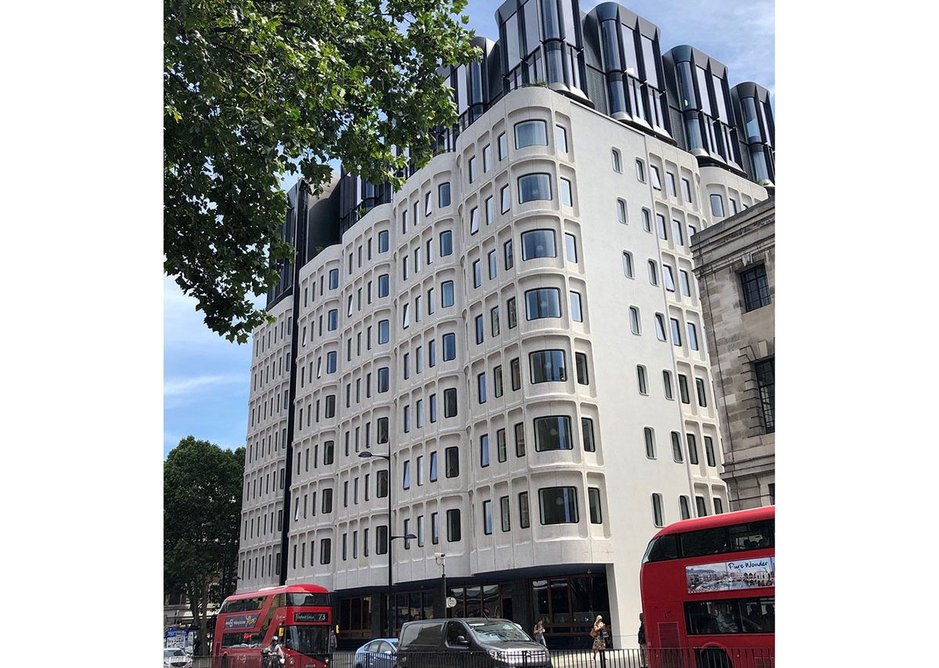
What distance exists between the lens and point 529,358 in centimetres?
3591

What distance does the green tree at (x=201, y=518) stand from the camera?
6406 cm

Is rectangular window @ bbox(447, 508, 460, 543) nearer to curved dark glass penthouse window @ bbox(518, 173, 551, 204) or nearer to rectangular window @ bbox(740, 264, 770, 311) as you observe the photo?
curved dark glass penthouse window @ bbox(518, 173, 551, 204)

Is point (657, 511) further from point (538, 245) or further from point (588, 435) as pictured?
point (538, 245)

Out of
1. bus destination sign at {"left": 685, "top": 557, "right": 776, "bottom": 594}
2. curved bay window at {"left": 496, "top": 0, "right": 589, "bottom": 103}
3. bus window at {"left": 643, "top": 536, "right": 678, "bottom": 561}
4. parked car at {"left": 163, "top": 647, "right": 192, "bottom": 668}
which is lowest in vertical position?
parked car at {"left": 163, "top": 647, "right": 192, "bottom": 668}

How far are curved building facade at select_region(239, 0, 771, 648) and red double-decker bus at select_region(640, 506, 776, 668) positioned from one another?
13.9 metres

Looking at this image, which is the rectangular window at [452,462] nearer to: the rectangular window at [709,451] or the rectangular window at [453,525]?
the rectangular window at [453,525]

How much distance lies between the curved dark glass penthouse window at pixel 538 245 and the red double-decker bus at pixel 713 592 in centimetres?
2021

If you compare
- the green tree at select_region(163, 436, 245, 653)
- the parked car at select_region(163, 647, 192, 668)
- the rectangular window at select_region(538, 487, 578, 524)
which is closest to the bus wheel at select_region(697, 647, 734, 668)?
the rectangular window at select_region(538, 487, 578, 524)

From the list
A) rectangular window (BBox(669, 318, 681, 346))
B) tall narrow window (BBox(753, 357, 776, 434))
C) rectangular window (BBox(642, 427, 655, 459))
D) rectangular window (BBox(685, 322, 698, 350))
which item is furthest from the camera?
rectangular window (BBox(685, 322, 698, 350))

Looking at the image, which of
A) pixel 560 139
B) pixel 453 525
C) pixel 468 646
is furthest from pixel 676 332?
pixel 468 646

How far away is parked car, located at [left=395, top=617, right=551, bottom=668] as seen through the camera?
16.3m

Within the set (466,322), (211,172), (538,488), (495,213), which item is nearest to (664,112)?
(495,213)

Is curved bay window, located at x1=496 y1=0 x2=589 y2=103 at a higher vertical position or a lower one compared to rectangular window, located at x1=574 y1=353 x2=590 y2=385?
higher

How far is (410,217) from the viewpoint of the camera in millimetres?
48594
